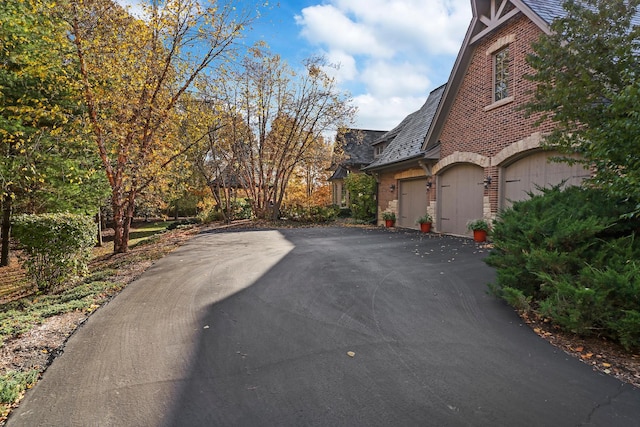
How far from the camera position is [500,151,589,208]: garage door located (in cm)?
756

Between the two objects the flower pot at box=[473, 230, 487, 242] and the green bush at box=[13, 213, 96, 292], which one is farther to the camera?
the flower pot at box=[473, 230, 487, 242]

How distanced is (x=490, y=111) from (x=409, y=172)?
450cm

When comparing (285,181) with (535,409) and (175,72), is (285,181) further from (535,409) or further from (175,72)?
(535,409)

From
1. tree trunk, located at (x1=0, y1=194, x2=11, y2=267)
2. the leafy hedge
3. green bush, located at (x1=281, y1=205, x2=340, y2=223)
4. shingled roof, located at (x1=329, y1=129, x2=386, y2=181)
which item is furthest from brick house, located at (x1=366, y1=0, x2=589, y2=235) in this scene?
tree trunk, located at (x1=0, y1=194, x2=11, y2=267)

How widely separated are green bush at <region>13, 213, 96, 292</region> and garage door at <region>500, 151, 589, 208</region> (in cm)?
892

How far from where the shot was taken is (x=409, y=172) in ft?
45.6

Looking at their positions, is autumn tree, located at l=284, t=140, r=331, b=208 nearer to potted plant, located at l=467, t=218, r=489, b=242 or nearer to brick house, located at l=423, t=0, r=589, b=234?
brick house, located at l=423, t=0, r=589, b=234

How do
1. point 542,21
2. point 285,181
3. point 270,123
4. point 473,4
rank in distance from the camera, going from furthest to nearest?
point 285,181 → point 270,123 → point 473,4 → point 542,21

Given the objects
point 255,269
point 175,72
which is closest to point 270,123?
point 175,72

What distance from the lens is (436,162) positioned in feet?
39.8

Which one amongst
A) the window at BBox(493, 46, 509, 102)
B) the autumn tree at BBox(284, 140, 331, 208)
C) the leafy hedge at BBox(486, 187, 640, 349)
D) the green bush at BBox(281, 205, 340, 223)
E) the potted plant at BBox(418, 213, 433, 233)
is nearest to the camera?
the leafy hedge at BBox(486, 187, 640, 349)

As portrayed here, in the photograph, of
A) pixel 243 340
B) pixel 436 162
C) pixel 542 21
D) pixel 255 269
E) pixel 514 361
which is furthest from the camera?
pixel 436 162

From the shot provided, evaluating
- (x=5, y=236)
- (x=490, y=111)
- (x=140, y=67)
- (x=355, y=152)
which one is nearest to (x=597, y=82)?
(x=490, y=111)

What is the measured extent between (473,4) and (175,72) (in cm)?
877
